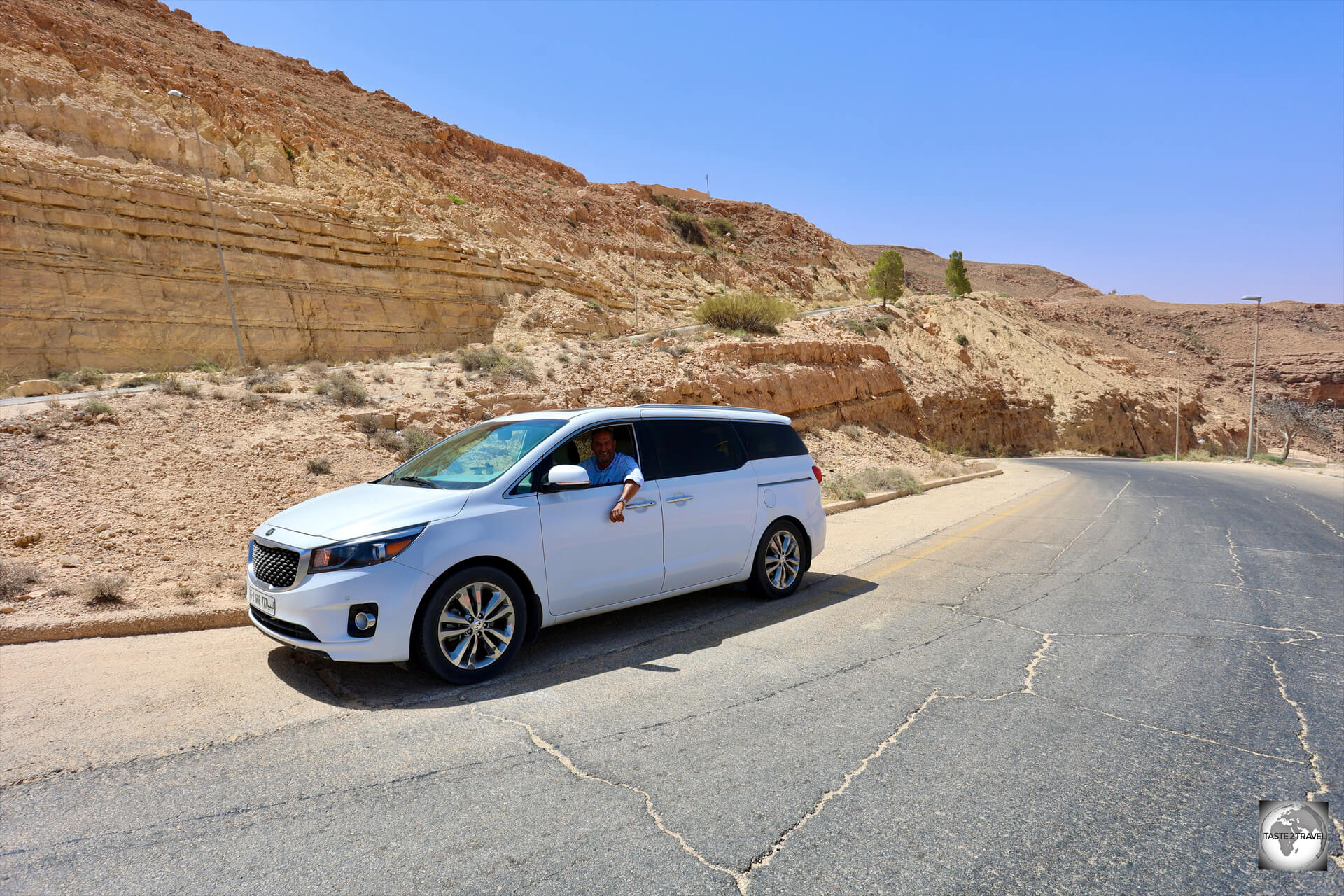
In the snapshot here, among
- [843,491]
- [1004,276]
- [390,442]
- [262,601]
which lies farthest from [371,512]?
[1004,276]

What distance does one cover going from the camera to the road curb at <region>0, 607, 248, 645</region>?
5410 mm

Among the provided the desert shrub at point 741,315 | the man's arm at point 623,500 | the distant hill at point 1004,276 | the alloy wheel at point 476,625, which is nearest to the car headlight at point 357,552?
the alloy wheel at point 476,625

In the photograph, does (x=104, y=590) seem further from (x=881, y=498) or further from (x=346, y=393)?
(x=881, y=498)

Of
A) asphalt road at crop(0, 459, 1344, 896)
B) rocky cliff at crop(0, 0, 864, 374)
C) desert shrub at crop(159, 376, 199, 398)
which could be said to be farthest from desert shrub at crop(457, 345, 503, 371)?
rocky cliff at crop(0, 0, 864, 374)

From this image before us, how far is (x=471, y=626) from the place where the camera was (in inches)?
182

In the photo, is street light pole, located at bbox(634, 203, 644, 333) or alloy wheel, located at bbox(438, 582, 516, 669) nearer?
alloy wheel, located at bbox(438, 582, 516, 669)

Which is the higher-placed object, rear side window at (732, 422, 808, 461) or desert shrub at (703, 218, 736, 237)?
desert shrub at (703, 218, 736, 237)

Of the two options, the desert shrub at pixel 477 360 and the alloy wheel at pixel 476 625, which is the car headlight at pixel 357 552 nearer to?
the alloy wheel at pixel 476 625

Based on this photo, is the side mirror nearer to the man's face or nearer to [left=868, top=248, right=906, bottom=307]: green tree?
the man's face

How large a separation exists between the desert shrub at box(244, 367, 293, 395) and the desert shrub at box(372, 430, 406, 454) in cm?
225

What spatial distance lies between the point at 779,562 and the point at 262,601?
169 inches

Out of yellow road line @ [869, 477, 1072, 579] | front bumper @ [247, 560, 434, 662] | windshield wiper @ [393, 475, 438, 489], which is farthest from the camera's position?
yellow road line @ [869, 477, 1072, 579]

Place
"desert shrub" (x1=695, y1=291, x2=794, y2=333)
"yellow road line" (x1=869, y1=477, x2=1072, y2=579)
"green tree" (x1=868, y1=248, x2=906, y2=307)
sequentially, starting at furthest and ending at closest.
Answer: "green tree" (x1=868, y1=248, x2=906, y2=307)
"desert shrub" (x1=695, y1=291, x2=794, y2=333)
"yellow road line" (x1=869, y1=477, x2=1072, y2=579)

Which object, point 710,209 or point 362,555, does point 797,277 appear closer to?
point 710,209
